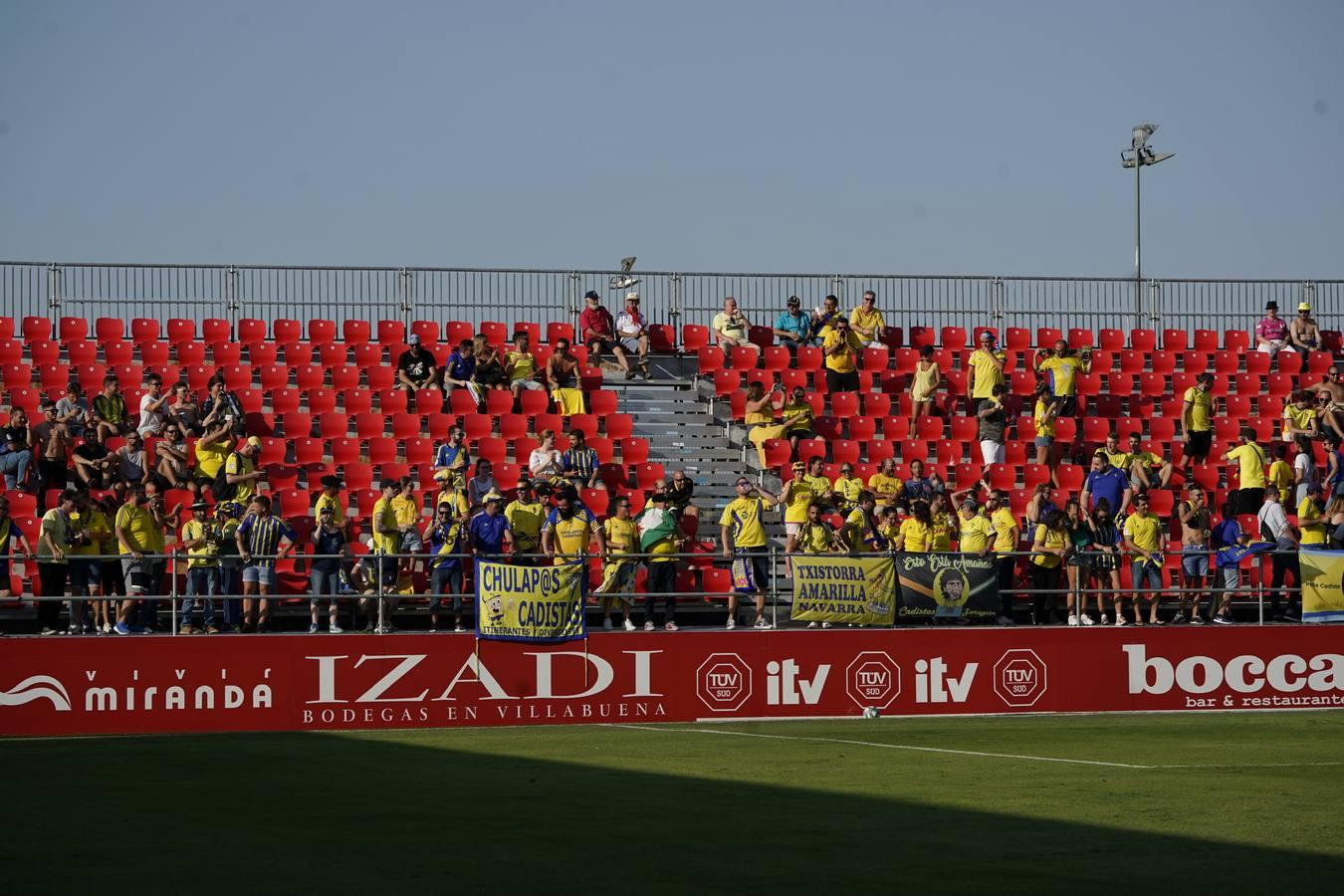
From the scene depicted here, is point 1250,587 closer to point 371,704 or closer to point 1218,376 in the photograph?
point 1218,376

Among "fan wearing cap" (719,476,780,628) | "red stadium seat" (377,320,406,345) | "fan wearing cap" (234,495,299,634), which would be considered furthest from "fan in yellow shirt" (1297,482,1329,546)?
"red stadium seat" (377,320,406,345)

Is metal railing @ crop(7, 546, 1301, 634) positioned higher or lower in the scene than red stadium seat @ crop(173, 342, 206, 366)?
lower

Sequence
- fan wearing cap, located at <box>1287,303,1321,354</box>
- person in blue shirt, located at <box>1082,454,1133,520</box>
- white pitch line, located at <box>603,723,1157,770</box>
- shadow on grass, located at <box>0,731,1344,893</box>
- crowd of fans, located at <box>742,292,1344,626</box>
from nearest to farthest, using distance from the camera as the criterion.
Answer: shadow on grass, located at <box>0,731,1344,893</box> → white pitch line, located at <box>603,723,1157,770</box> → crowd of fans, located at <box>742,292,1344,626</box> → person in blue shirt, located at <box>1082,454,1133,520</box> → fan wearing cap, located at <box>1287,303,1321,354</box>

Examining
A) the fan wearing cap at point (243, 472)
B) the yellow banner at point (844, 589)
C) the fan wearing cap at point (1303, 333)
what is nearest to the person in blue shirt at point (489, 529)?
the fan wearing cap at point (243, 472)

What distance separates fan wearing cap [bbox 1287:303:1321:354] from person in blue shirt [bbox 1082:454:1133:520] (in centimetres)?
793

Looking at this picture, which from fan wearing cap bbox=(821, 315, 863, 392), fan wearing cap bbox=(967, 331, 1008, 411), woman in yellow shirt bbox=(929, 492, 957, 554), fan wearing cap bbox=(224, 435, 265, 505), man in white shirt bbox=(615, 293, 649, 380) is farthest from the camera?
man in white shirt bbox=(615, 293, 649, 380)

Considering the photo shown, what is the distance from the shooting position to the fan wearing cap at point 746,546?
2136 centimetres

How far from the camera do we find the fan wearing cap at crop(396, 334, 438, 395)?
26.4 meters

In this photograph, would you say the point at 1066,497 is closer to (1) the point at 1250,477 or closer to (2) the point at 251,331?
(1) the point at 1250,477

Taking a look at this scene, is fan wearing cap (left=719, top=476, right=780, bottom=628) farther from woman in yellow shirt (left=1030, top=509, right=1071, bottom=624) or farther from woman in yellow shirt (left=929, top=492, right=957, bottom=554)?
woman in yellow shirt (left=1030, top=509, right=1071, bottom=624)

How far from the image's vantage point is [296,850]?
384 inches

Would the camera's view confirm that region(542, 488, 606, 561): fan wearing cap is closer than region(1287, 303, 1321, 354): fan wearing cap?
Yes

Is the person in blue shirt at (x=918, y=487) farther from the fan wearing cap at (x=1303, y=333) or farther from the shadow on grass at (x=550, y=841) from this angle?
the shadow on grass at (x=550, y=841)

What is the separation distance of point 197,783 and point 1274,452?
1793 cm
